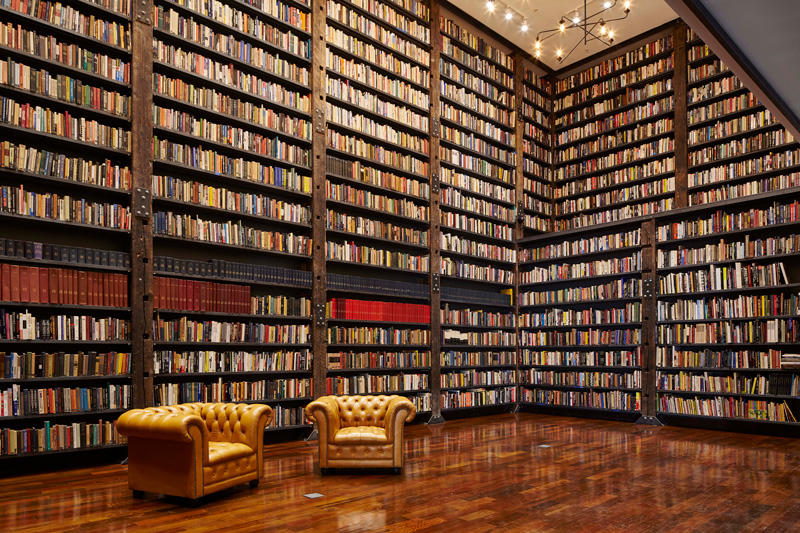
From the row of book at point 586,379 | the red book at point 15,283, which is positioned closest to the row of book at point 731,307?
the row of book at point 586,379

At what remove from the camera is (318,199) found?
734 centimetres

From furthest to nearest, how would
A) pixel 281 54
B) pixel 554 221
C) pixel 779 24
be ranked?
pixel 554 221, pixel 281 54, pixel 779 24

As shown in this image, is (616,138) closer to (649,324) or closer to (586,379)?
(649,324)

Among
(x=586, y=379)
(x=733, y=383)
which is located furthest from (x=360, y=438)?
(x=733, y=383)

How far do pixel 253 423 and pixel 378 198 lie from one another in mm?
4017

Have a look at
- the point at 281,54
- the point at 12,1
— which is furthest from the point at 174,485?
the point at 281,54

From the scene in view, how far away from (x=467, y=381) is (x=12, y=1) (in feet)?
23.5

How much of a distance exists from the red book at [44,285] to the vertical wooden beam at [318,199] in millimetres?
2826

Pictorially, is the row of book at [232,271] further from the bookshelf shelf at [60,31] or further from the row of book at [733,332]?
the row of book at [733,332]

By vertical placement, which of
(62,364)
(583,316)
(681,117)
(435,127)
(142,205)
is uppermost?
(681,117)

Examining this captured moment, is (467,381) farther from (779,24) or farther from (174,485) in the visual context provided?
(779,24)

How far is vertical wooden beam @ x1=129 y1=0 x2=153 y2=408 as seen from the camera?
5.71 m

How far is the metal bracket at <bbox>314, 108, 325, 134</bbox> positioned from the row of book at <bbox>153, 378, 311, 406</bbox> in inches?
121

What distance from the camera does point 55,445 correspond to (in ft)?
17.0
